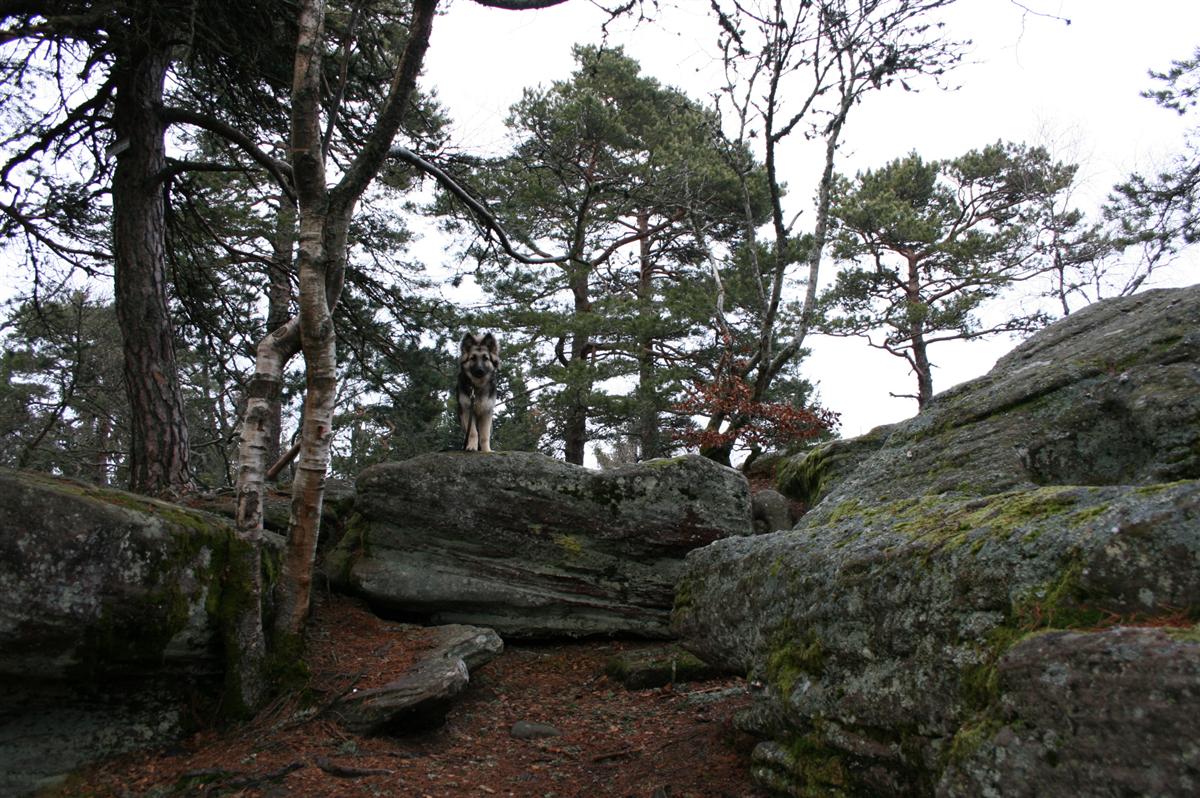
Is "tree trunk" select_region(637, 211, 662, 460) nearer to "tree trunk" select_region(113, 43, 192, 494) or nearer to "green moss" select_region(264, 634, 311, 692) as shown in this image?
"tree trunk" select_region(113, 43, 192, 494)

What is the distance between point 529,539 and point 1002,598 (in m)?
6.45

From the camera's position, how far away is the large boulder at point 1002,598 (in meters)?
2.26

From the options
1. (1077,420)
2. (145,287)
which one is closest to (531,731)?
(1077,420)

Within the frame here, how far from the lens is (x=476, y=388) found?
33.8ft

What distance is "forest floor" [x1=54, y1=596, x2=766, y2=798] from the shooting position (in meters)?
4.87

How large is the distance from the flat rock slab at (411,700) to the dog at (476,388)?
392cm

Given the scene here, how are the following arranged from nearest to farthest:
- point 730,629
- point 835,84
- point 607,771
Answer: point 730,629, point 607,771, point 835,84

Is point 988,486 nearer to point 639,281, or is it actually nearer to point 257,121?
point 257,121

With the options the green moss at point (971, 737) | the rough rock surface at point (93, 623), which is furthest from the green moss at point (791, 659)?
the rough rock surface at point (93, 623)

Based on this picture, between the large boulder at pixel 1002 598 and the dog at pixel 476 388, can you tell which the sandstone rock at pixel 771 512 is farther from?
the large boulder at pixel 1002 598

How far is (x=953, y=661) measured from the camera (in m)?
2.96

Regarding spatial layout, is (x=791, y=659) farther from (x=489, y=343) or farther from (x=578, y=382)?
(x=578, y=382)

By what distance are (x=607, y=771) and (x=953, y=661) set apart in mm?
3277

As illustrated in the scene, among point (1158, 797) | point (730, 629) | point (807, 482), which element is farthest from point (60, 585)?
point (807, 482)
